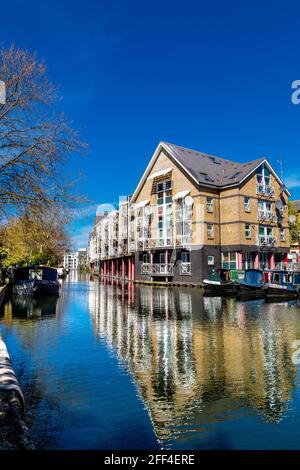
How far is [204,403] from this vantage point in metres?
7.52

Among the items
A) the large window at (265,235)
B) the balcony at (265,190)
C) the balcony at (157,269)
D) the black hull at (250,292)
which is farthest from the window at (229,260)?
the black hull at (250,292)

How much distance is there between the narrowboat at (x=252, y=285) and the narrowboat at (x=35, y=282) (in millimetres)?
17331

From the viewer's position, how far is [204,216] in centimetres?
4325

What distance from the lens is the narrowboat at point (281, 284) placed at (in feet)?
98.0

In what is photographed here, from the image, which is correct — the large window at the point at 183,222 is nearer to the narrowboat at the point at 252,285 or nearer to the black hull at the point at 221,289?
the black hull at the point at 221,289

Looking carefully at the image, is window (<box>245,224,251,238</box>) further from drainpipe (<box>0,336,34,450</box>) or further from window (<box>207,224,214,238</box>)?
drainpipe (<box>0,336,34,450</box>)

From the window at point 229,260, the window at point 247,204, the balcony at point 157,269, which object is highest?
the window at point 247,204

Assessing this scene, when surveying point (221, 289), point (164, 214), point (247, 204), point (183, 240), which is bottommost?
point (221, 289)

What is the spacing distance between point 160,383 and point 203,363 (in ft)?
6.99

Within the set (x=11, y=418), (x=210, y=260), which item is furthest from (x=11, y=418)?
(x=210, y=260)

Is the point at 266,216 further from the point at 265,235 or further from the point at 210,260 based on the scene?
the point at 210,260

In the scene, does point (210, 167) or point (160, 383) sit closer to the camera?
point (160, 383)

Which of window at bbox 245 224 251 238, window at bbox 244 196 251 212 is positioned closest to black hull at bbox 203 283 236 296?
window at bbox 245 224 251 238

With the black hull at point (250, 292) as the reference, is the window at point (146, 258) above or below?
above
